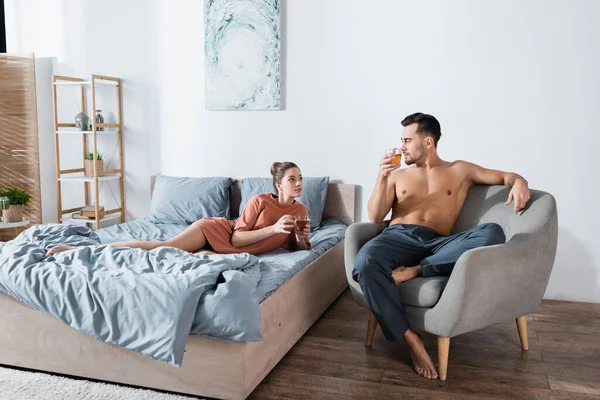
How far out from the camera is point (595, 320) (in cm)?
338

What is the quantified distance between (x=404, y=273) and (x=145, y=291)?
1148 millimetres

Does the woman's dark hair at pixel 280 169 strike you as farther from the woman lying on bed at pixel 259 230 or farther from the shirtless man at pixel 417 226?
the shirtless man at pixel 417 226

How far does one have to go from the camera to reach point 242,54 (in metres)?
4.31

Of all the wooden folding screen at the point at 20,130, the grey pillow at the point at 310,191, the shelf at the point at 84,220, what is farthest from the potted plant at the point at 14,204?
the grey pillow at the point at 310,191

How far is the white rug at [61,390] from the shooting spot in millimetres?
2330

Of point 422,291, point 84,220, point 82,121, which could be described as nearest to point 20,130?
point 82,121

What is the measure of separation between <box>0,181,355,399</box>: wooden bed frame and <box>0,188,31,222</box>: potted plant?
221cm

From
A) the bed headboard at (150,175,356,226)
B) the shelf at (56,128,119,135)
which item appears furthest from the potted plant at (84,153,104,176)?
the bed headboard at (150,175,356,226)

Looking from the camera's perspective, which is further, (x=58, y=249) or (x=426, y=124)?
(x=426, y=124)

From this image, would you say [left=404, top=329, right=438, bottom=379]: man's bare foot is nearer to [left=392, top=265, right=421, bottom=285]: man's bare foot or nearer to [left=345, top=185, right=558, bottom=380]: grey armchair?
[left=345, top=185, right=558, bottom=380]: grey armchair

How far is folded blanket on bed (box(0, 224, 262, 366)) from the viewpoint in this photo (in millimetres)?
2229

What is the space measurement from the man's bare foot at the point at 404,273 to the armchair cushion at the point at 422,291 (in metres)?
0.04

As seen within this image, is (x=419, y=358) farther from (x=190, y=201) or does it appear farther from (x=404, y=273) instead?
(x=190, y=201)

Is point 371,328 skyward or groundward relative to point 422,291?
groundward
